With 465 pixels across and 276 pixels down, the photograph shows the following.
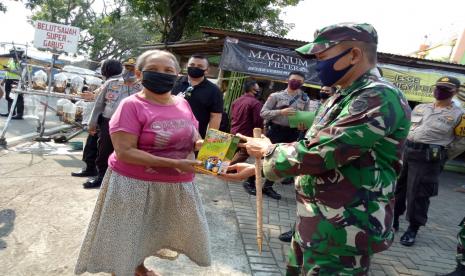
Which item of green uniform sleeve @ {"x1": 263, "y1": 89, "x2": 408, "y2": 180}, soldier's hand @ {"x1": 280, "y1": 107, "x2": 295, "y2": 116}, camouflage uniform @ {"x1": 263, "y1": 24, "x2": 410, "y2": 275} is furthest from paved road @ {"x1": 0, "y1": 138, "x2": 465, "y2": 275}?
green uniform sleeve @ {"x1": 263, "y1": 89, "x2": 408, "y2": 180}

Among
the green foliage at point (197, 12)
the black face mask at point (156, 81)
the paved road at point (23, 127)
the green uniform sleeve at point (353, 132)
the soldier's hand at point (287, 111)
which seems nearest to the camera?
the green uniform sleeve at point (353, 132)

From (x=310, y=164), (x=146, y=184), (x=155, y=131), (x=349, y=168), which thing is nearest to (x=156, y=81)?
(x=155, y=131)

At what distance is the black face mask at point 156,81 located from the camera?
A: 90.7 inches

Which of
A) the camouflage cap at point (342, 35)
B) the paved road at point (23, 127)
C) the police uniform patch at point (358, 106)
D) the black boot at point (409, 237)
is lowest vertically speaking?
the paved road at point (23, 127)

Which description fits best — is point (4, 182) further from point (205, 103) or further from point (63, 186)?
point (205, 103)

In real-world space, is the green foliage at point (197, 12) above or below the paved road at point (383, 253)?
above

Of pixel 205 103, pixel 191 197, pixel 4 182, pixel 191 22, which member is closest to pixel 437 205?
pixel 205 103

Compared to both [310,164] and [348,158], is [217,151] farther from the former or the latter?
[348,158]

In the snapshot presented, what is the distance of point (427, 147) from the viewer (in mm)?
4074

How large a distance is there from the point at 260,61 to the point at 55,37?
4.42 meters

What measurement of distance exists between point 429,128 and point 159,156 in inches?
125

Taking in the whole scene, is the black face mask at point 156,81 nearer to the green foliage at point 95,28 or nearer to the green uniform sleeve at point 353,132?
the green uniform sleeve at point 353,132

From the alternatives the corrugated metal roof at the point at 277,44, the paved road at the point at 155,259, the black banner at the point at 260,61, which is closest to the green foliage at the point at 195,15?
the corrugated metal roof at the point at 277,44

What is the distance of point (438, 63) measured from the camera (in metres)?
9.56
